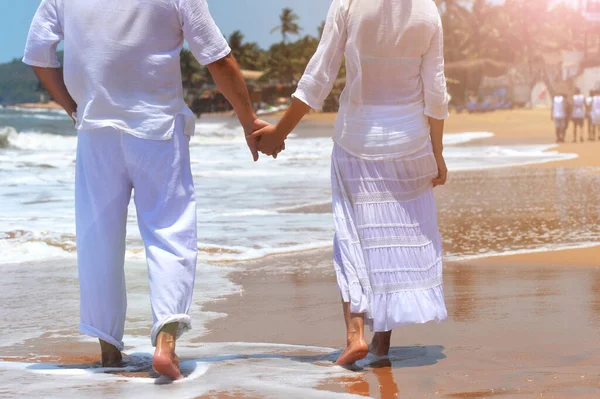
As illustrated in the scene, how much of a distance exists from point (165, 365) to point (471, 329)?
1492 millimetres

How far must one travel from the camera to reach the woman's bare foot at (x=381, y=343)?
4.05m

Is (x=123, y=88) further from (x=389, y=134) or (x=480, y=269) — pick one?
(x=480, y=269)

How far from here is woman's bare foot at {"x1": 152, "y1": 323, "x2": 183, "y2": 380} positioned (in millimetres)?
3535

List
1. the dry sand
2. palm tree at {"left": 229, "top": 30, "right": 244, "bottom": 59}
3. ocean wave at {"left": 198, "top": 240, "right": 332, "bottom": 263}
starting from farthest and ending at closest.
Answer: palm tree at {"left": 229, "top": 30, "right": 244, "bottom": 59}, the dry sand, ocean wave at {"left": 198, "top": 240, "right": 332, "bottom": 263}

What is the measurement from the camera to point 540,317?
183 inches

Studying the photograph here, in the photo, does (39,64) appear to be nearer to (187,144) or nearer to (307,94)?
(187,144)

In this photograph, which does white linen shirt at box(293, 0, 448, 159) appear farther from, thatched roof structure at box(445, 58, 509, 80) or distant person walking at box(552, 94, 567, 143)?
thatched roof structure at box(445, 58, 509, 80)

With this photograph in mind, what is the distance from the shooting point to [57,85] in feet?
13.2

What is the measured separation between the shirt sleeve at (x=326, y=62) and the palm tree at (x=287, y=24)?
10181cm

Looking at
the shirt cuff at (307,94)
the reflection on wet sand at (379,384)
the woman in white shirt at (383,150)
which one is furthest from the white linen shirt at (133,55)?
the reflection on wet sand at (379,384)

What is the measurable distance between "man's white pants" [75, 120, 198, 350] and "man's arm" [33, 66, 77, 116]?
0.25 metres

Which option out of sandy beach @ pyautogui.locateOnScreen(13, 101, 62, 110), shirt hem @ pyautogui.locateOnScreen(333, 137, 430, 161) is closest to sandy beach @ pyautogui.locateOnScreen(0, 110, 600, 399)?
shirt hem @ pyautogui.locateOnScreen(333, 137, 430, 161)

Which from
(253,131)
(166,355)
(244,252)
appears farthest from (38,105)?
(166,355)

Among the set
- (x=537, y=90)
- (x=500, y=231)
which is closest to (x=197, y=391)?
(x=500, y=231)
